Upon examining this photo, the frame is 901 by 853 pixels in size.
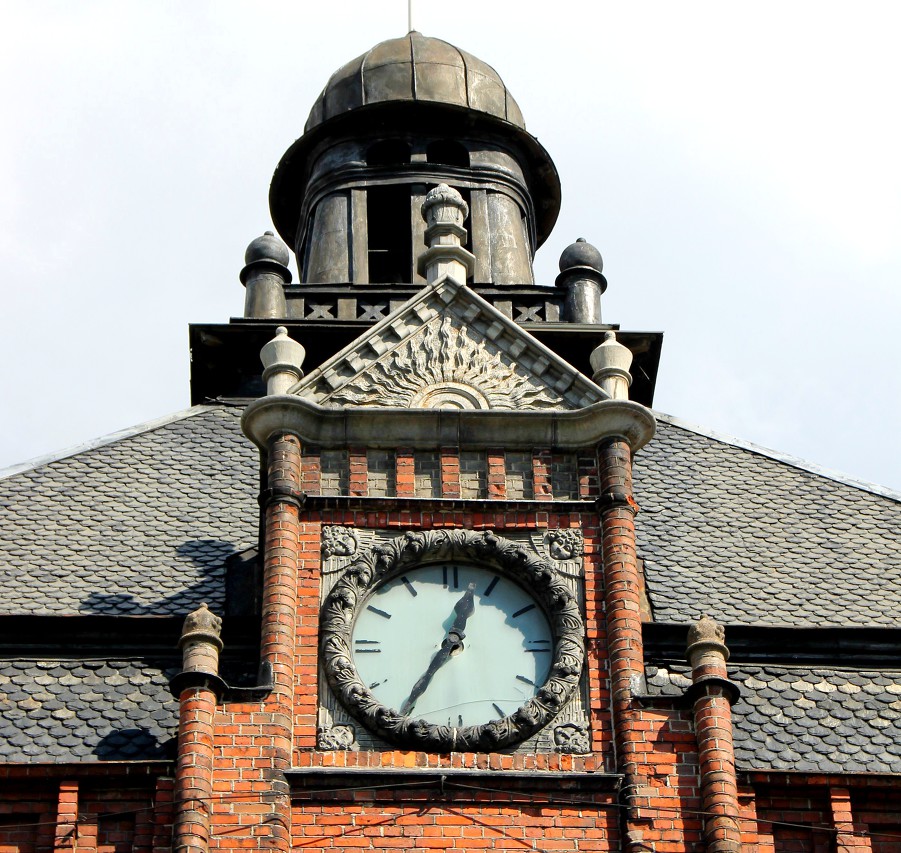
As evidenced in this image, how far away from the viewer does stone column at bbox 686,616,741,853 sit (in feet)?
62.7

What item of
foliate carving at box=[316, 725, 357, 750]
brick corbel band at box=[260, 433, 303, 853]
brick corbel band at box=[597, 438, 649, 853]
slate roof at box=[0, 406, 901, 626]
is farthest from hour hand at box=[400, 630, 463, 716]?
slate roof at box=[0, 406, 901, 626]

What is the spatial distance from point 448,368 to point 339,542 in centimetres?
238

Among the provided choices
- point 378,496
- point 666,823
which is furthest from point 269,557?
point 666,823

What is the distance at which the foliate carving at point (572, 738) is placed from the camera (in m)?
19.8

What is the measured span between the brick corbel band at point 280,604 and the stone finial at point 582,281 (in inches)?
348

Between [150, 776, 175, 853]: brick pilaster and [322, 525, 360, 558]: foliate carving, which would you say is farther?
[322, 525, 360, 558]: foliate carving

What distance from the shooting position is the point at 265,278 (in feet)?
100

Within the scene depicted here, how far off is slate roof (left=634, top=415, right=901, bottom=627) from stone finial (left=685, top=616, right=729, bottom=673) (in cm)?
224

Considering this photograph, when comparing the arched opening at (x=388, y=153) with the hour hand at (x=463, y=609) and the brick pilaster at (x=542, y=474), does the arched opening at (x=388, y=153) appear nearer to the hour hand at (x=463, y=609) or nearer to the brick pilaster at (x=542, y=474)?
the brick pilaster at (x=542, y=474)

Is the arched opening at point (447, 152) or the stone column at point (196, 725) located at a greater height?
the arched opening at point (447, 152)

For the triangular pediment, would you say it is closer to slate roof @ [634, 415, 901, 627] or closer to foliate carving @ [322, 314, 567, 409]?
foliate carving @ [322, 314, 567, 409]

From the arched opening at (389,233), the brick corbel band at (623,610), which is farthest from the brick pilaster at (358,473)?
the arched opening at (389,233)

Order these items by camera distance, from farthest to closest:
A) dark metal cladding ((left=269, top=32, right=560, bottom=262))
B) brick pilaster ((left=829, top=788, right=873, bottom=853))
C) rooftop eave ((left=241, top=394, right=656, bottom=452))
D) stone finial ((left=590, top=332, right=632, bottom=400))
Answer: dark metal cladding ((left=269, top=32, right=560, bottom=262)) < stone finial ((left=590, top=332, right=632, bottom=400)) < rooftop eave ((left=241, top=394, right=656, bottom=452)) < brick pilaster ((left=829, top=788, right=873, bottom=853))

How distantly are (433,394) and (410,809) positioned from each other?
4474mm
